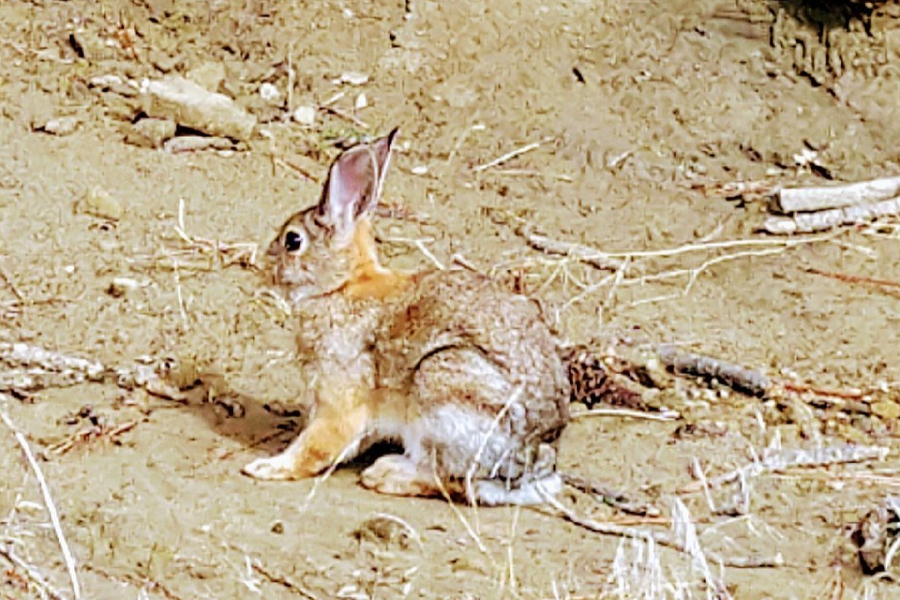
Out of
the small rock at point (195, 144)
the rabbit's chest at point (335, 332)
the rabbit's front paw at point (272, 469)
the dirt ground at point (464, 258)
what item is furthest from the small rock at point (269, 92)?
the rabbit's front paw at point (272, 469)

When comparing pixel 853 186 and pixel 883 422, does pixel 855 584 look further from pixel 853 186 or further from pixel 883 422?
pixel 853 186

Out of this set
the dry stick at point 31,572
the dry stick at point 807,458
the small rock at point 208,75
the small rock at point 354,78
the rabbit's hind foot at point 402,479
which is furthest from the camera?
the small rock at point 354,78

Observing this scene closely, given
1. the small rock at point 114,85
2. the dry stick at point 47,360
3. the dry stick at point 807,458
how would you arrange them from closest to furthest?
the dry stick at point 807,458
the dry stick at point 47,360
the small rock at point 114,85

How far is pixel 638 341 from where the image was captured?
24.0 ft

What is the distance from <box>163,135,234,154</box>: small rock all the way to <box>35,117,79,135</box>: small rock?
16.2 inches

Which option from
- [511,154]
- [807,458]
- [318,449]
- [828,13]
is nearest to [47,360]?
[318,449]

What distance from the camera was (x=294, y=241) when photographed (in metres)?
6.44

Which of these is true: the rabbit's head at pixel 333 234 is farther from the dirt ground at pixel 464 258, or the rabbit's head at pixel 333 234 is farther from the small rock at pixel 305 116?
the small rock at pixel 305 116

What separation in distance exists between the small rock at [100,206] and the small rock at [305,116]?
51.5 inches

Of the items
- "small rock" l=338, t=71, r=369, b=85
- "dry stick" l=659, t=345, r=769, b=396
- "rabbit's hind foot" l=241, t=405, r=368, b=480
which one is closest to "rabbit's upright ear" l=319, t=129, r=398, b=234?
"rabbit's hind foot" l=241, t=405, r=368, b=480

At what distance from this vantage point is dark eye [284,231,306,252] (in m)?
6.43

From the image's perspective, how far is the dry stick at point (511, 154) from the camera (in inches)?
347

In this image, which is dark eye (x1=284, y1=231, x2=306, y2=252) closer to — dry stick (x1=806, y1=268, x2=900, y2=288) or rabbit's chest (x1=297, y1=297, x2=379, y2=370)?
rabbit's chest (x1=297, y1=297, x2=379, y2=370)

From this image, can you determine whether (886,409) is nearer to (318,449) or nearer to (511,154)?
(318,449)
